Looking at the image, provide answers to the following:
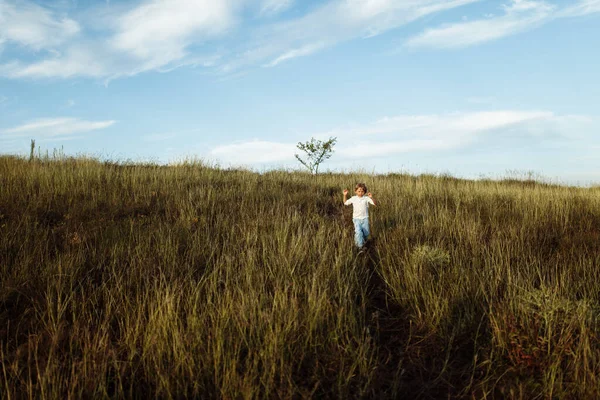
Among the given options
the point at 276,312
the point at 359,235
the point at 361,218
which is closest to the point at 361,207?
the point at 361,218

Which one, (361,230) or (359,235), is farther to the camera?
(361,230)

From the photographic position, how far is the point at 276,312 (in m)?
3.24

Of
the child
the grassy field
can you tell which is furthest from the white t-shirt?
the grassy field

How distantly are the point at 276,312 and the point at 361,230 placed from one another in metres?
3.29

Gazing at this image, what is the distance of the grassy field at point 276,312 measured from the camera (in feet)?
8.74

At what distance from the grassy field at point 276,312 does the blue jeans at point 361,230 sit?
0.30 meters

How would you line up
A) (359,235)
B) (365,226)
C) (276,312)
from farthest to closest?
(365,226) < (359,235) < (276,312)

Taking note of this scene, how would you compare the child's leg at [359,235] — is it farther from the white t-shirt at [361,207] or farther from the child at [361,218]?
the white t-shirt at [361,207]

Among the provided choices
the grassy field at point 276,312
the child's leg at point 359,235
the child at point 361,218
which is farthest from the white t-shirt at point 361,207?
the grassy field at point 276,312

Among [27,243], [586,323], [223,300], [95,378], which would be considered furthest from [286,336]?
[27,243]

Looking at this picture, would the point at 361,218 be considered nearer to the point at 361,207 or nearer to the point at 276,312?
the point at 361,207

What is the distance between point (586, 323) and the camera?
10.9 ft

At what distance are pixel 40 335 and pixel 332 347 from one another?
8.07 feet

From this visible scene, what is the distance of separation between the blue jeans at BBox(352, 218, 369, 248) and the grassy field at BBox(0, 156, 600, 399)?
0.97ft
